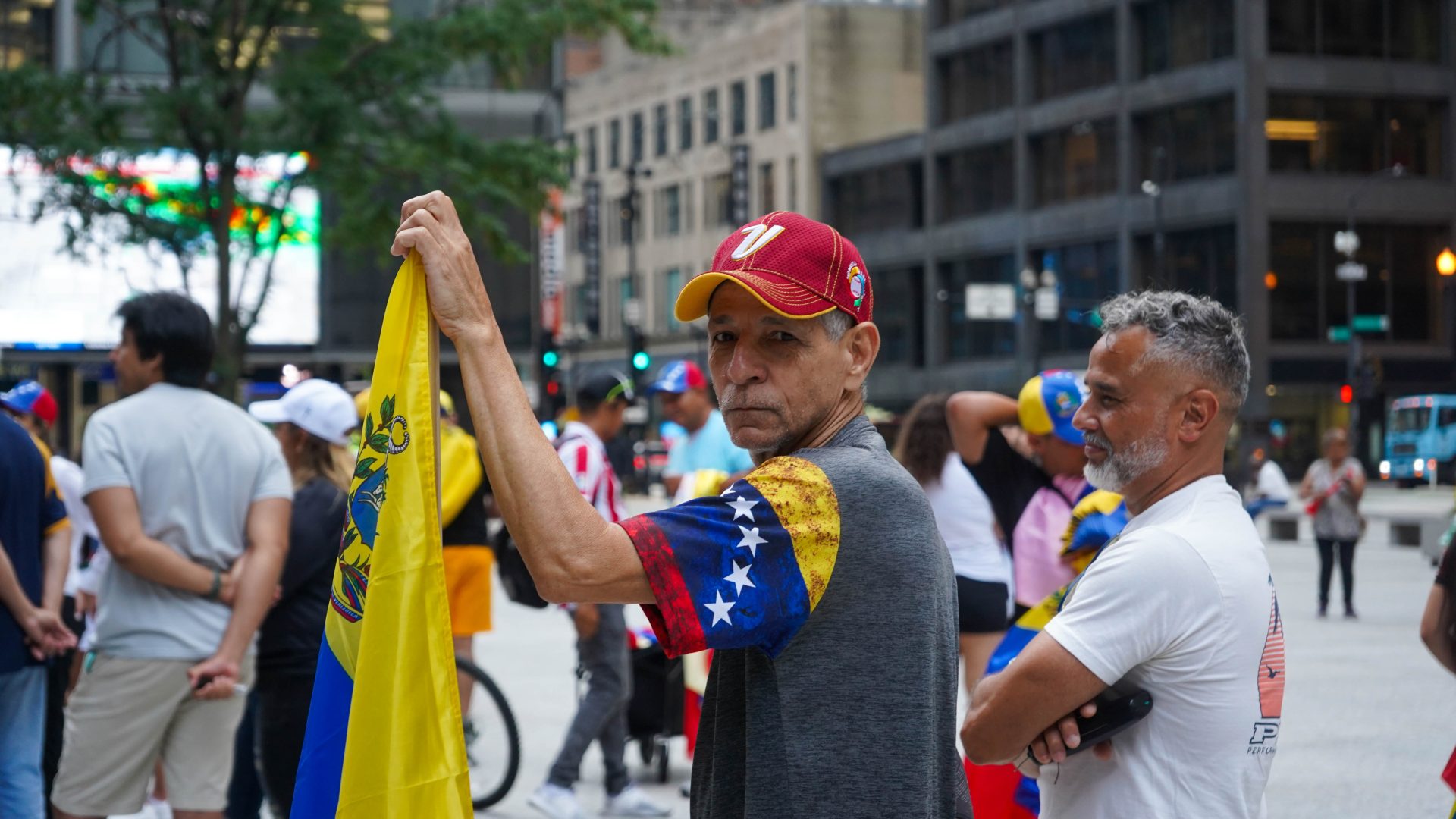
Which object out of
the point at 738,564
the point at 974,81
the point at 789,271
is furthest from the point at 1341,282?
the point at 738,564

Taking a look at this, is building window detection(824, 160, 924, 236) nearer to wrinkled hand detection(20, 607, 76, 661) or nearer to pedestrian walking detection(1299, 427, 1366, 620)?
pedestrian walking detection(1299, 427, 1366, 620)

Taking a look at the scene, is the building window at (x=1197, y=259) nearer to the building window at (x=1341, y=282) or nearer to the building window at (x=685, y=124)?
the building window at (x=1341, y=282)

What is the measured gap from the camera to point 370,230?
682 inches

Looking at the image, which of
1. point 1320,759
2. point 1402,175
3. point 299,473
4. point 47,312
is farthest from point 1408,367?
point 299,473

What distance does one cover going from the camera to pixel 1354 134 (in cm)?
5369

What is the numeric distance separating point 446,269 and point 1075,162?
59.2m

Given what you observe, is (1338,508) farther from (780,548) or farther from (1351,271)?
(1351,271)

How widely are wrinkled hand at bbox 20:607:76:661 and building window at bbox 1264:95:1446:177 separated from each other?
170ft

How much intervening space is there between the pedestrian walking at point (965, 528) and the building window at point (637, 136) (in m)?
74.9

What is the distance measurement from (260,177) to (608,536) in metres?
20.0

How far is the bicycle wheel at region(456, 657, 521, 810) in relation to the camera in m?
8.08

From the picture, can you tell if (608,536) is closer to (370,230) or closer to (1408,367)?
(370,230)

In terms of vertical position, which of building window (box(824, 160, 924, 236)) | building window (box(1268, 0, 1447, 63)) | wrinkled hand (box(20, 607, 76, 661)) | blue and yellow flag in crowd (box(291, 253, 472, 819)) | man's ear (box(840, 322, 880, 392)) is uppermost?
building window (box(1268, 0, 1447, 63))

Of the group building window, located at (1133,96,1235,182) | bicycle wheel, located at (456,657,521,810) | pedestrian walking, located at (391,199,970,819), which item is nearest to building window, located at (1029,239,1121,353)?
building window, located at (1133,96,1235,182)
